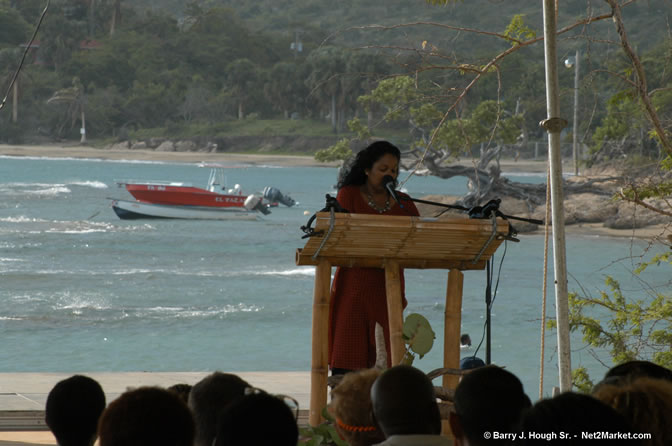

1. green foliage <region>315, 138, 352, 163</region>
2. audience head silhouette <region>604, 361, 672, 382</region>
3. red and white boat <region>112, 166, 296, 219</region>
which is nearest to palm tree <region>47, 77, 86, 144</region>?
red and white boat <region>112, 166, 296, 219</region>

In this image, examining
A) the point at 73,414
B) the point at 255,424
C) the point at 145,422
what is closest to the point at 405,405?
the point at 255,424

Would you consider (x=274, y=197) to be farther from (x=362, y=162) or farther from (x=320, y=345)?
(x=320, y=345)

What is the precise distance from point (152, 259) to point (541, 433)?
75.5 ft

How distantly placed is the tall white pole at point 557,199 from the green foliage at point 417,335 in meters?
0.73

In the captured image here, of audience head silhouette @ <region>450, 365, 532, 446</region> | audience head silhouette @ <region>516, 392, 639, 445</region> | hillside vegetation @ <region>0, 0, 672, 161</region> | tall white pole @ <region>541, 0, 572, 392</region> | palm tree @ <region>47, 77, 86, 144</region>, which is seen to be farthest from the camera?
palm tree @ <region>47, 77, 86, 144</region>

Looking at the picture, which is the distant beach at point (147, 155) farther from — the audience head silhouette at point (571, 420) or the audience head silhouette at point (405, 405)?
the audience head silhouette at point (571, 420)

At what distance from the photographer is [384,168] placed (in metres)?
3.37

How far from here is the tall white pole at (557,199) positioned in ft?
10.8

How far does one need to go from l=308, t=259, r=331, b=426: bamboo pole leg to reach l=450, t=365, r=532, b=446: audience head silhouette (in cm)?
108

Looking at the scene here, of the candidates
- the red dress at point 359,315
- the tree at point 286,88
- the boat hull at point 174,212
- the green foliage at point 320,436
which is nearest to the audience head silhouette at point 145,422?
the green foliage at point 320,436

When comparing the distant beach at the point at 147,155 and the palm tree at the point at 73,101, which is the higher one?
the palm tree at the point at 73,101

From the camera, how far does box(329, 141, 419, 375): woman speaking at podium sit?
3365mm

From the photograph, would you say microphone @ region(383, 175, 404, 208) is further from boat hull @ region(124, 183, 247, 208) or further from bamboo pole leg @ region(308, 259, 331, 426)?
boat hull @ region(124, 183, 247, 208)

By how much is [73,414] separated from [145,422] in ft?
1.40
